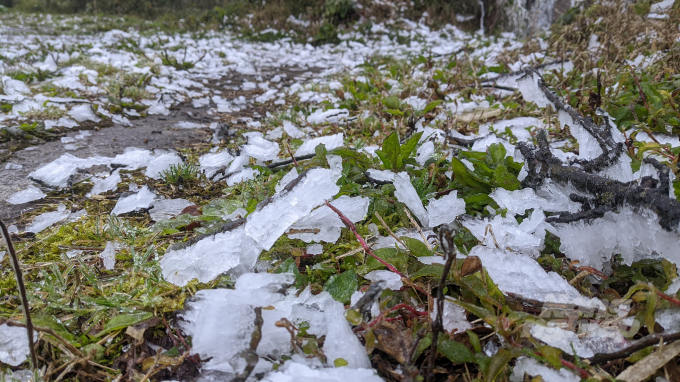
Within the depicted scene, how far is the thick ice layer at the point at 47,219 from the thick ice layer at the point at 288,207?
110 cm

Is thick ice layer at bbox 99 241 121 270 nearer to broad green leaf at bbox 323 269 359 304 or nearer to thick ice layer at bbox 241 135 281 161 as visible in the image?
broad green leaf at bbox 323 269 359 304

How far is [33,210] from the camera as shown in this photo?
1891 mm

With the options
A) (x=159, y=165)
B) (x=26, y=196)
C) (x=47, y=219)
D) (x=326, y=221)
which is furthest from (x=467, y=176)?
(x=26, y=196)

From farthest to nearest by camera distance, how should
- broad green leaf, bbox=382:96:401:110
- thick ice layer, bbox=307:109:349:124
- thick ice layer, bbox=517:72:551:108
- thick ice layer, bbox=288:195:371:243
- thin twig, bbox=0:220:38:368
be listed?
1. thick ice layer, bbox=307:109:349:124
2. broad green leaf, bbox=382:96:401:110
3. thick ice layer, bbox=517:72:551:108
4. thick ice layer, bbox=288:195:371:243
5. thin twig, bbox=0:220:38:368

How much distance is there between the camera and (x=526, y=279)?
1.08 meters

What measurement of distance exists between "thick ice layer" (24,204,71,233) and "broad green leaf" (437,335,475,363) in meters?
1.76

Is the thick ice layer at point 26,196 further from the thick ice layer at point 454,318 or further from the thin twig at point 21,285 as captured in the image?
the thick ice layer at point 454,318

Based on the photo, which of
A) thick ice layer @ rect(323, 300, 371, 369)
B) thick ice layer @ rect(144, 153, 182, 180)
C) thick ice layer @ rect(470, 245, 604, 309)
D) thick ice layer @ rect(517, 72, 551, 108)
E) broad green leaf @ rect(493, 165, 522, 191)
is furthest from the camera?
thick ice layer @ rect(517, 72, 551, 108)

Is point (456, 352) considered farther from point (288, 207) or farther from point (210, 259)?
point (210, 259)

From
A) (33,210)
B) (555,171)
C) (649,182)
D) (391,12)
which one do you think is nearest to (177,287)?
(33,210)

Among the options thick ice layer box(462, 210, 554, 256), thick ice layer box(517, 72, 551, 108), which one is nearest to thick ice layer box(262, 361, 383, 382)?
thick ice layer box(462, 210, 554, 256)

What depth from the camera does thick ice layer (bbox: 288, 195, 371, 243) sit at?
1.35 m

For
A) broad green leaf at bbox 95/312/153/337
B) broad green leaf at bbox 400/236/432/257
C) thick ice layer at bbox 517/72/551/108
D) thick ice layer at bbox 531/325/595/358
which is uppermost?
thick ice layer at bbox 517/72/551/108

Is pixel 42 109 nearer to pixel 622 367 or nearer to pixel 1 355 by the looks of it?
pixel 1 355
